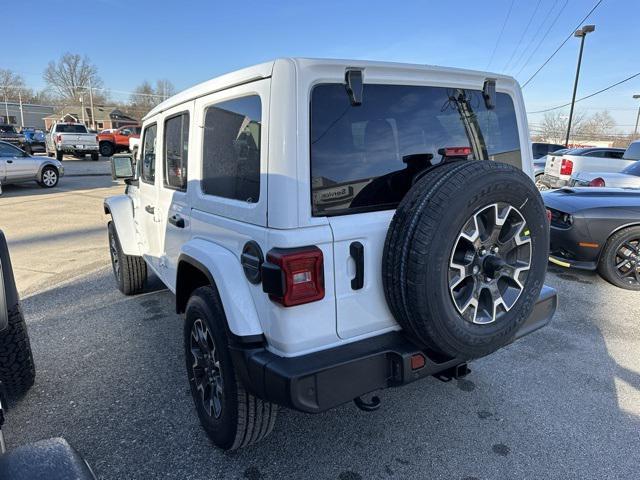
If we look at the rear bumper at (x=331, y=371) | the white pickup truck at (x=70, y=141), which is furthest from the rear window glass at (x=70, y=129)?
the rear bumper at (x=331, y=371)

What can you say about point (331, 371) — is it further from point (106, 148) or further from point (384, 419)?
point (106, 148)

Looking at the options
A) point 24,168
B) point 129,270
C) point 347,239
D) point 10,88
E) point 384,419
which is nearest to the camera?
point 347,239

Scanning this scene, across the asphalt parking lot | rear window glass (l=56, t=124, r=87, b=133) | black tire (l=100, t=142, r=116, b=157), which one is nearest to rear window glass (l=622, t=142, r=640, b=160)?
A: the asphalt parking lot

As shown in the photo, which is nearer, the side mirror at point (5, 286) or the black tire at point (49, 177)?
the side mirror at point (5, 286)

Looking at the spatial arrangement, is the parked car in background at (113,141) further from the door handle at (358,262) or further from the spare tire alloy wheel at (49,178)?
the door handle at (358,262)

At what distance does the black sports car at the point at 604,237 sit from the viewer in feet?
16.0

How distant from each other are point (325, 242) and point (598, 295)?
13.7 ft

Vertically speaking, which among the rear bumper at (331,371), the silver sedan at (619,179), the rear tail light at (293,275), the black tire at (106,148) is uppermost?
the black tire at (106,148)

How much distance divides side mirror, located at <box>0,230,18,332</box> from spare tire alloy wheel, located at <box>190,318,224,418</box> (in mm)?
928

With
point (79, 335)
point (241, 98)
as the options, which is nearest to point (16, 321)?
point (79, 335)

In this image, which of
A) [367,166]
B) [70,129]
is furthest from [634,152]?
[70,129]

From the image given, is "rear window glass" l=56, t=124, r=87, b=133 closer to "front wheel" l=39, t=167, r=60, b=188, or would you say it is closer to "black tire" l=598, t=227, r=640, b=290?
"front wheel" l=39, t=167, r=60, b=188

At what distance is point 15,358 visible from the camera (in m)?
2.77

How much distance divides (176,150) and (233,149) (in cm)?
93
